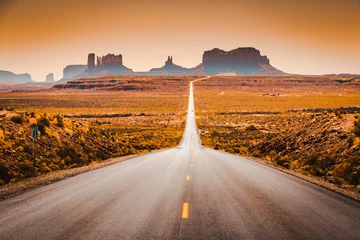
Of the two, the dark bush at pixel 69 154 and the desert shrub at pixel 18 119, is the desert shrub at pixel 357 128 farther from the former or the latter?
the desert shrub at pixel 18 119

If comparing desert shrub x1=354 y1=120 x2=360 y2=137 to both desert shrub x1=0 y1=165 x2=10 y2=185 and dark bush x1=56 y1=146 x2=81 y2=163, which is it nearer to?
dark bush x1=56 y1=146 x2=81 y2=163

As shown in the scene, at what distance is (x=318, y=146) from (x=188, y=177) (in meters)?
10.2

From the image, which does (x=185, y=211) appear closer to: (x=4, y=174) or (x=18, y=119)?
(x=4, y=174)

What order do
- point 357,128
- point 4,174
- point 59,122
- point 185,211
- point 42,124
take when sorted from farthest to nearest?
point 59,122
point 42,124
point 357,128
point 4,174
point 185,211

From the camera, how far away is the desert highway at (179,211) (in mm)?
6062

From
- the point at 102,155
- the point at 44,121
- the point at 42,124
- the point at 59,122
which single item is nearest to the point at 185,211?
the point at 42,124

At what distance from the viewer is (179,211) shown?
296 inches

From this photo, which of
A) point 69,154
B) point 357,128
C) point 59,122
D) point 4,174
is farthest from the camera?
point 59,122

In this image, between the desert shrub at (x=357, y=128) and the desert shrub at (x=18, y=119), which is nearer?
the desert shrub at (x=357, y=128)

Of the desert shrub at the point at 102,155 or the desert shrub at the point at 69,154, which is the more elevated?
the desert shrub at the point at 69,154

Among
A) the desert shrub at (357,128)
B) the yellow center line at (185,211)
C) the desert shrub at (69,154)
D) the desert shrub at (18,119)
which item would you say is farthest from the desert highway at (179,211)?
the desert shrub at (18,119)

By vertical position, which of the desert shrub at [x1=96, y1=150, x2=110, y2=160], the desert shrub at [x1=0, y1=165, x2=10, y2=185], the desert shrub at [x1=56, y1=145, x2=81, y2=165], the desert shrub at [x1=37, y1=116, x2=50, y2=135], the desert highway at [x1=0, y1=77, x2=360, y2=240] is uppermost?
the desert shrub at [x1=37, y1=116, x2=50, y2=135]

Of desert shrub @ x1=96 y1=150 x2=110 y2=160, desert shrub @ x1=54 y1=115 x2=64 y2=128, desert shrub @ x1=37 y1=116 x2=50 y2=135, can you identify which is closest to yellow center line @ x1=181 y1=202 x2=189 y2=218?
desert shrub @ x1=37 y1=116 x2=50 y2=135

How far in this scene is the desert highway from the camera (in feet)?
19.9
